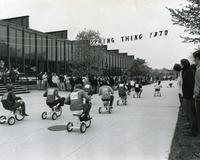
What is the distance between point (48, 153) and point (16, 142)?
4.47ft

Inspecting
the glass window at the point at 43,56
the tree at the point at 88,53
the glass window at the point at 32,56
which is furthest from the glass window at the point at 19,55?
the tree at the point at 88,53

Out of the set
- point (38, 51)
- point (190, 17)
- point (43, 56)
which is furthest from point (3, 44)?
point (190, 17)

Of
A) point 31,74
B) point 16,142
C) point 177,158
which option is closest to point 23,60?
point 31,74

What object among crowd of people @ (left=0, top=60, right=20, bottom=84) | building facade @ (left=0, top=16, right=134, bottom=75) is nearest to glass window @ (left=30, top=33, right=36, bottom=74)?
building facade @ (left=0, top=16, right=134, bottom=75)

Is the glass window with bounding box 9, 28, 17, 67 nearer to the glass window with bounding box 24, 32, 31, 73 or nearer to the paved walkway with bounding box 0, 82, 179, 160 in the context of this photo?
the glass window with bounding box 24, 32, 31, 73

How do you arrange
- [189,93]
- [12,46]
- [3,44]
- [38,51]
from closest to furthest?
[189,93] → [3,44] → [12,46] → [38,51]

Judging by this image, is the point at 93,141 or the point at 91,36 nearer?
the point at 93,141

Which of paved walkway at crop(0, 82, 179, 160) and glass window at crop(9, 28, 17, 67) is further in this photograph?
glass window at crop(9, 28, 17, 67)

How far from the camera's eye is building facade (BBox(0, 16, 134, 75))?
104ft

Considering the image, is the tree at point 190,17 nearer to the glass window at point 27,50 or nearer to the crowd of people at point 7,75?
the crowd of people at point 7,75

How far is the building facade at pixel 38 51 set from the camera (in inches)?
1253

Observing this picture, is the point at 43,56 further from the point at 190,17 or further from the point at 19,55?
the point at 190,17

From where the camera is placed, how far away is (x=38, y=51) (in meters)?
37.0

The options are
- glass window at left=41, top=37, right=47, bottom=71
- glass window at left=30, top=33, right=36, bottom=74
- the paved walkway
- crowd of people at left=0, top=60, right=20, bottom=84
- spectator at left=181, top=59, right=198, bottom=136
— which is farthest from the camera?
glass window at left=41, top=37, right=47, bottom=71
